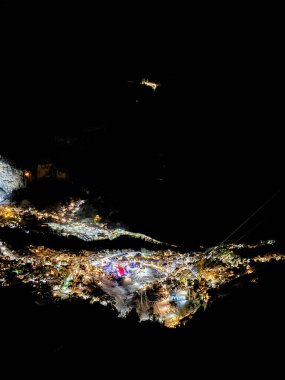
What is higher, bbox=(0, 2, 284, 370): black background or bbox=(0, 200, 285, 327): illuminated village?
bbox=(0, 2, 284, 370): black background

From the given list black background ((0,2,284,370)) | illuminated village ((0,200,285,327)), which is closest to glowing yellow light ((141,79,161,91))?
black background ((0,2,284,370))

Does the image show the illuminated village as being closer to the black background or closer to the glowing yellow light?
the black background

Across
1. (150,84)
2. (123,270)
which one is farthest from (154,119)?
(123,270)

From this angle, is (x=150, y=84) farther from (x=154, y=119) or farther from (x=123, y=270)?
(x=123, y=270)

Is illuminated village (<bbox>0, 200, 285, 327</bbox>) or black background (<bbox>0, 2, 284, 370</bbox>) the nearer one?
illuminated village (<bbox>0, 200, 285, 327</bbox>)

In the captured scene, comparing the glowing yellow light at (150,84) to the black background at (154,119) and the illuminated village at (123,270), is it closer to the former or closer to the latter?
the black background at (154,119)

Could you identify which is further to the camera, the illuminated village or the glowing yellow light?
the glowing yellow light

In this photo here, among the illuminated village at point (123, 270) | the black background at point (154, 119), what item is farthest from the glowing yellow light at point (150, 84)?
Answer: the illuminated village at point (123, 270)

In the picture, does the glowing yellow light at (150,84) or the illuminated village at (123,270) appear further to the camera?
the glowing yellow light at (150,84)
